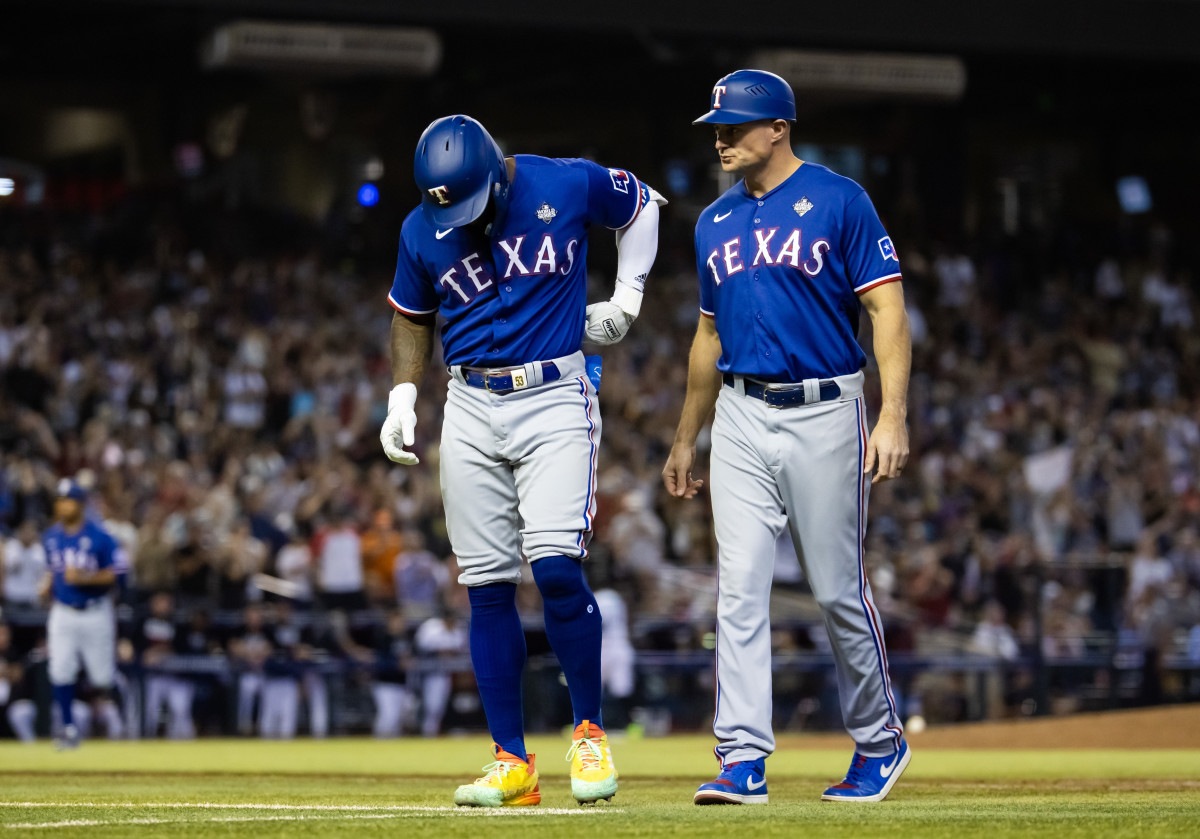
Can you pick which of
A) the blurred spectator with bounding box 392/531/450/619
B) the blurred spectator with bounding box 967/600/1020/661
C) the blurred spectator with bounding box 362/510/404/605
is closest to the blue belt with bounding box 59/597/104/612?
the blurred spectator with bounding box 362/510/404/605

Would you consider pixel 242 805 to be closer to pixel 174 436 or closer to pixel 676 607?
pixel 676 607

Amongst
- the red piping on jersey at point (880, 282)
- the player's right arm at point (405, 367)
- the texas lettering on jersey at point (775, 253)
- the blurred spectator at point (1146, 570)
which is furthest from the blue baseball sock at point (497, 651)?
the blurred spectator at point (1146, 570)

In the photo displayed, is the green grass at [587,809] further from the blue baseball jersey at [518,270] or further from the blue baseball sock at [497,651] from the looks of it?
the blue baseball jersey at [518,270]

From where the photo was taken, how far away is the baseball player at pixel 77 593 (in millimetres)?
12195

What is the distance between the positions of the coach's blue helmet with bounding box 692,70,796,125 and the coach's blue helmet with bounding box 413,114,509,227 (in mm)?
708

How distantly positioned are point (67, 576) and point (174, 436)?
3.88 m

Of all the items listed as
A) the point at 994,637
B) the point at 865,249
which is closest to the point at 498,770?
the point at 865,249

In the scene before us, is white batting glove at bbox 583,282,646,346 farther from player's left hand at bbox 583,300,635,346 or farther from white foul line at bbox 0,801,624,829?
white foul line at bbox 0,801,624,829

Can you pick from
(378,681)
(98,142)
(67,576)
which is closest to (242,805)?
(67,576)

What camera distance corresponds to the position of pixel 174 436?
630 inches

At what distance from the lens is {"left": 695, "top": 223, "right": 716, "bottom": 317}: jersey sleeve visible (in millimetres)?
5359

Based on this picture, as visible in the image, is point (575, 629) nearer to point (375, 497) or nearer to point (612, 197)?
point (612, 197)

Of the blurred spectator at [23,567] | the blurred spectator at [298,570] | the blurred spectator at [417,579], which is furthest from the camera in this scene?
the blurred spectator at [417,579]

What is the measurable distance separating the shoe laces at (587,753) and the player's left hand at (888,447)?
1107 mm
